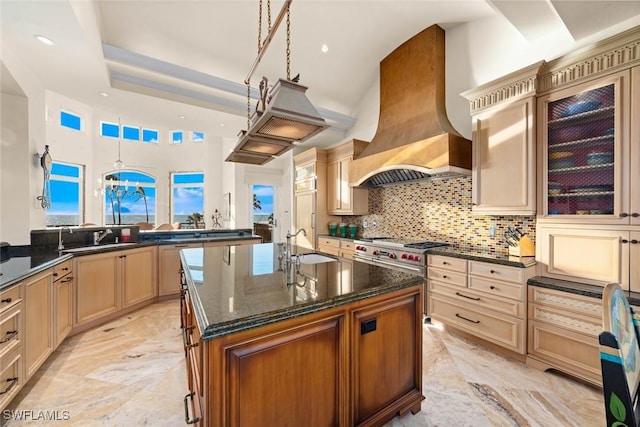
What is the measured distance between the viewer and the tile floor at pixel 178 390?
1779 millimetres

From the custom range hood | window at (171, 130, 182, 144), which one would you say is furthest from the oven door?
window at (171, 130, 182, 144)

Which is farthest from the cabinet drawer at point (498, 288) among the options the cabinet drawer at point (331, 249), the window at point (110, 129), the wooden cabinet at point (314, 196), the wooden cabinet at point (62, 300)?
the window at point (110, 129)

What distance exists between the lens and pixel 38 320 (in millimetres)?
2158

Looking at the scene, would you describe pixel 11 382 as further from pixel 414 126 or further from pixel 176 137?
pixel 176 137

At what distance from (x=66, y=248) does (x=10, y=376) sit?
5.69 ft

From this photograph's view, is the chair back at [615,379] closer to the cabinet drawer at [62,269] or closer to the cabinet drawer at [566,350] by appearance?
the cabinet drawer at [566,350]

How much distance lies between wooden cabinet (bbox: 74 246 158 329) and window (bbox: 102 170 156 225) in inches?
245

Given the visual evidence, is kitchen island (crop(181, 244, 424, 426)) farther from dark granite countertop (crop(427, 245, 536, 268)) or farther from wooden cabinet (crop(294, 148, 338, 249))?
wooden cabinet (crop(294, 148, 338, 249))

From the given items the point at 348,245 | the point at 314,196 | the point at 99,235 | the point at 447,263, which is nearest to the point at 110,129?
the point at 99,235

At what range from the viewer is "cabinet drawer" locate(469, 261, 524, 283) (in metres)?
2.40

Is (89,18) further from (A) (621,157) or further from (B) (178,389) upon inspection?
(A) (621,157)

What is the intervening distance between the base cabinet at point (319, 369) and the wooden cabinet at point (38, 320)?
5.14 feet

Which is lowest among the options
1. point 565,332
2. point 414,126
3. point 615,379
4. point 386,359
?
point 565,332

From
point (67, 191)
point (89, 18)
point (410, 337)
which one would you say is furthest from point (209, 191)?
point (410, 337)
